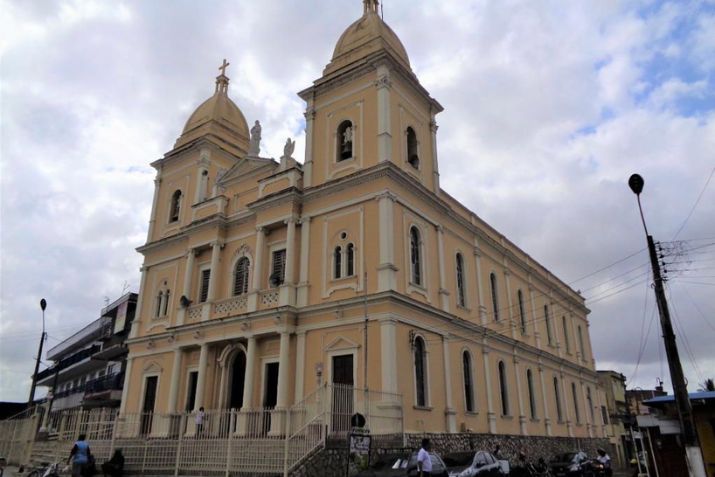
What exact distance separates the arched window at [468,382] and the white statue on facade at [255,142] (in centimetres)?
1386

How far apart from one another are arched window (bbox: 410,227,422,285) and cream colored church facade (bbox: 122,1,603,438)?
79 millimetres

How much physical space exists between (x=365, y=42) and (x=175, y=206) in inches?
552

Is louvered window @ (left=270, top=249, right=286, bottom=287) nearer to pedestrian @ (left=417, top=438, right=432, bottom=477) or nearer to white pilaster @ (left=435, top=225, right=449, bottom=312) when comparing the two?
white pilaster @ (left=435, top=225, right=449, bottom=312)

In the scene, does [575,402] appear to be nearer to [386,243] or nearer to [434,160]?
[434,160]

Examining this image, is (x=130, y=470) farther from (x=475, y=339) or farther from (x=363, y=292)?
(x=475, y=339)

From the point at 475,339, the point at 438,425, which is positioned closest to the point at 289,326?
the point at 438,425

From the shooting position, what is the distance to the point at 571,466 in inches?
893

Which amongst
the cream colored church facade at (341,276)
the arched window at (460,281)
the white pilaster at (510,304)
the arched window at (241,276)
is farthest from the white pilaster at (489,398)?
the arched window at (241,276)

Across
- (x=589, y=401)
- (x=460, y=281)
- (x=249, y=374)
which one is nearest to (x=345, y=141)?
(x=460, y=281)

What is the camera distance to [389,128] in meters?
22.3

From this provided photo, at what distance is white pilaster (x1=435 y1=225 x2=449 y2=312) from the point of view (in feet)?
74.8

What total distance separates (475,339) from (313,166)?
1053cm

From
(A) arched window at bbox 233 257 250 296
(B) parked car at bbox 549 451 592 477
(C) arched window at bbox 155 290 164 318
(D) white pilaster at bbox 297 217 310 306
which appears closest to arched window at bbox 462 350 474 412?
(B) parked car at bbox 549 451 592 477

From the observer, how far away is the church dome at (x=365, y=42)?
24.6 meters
